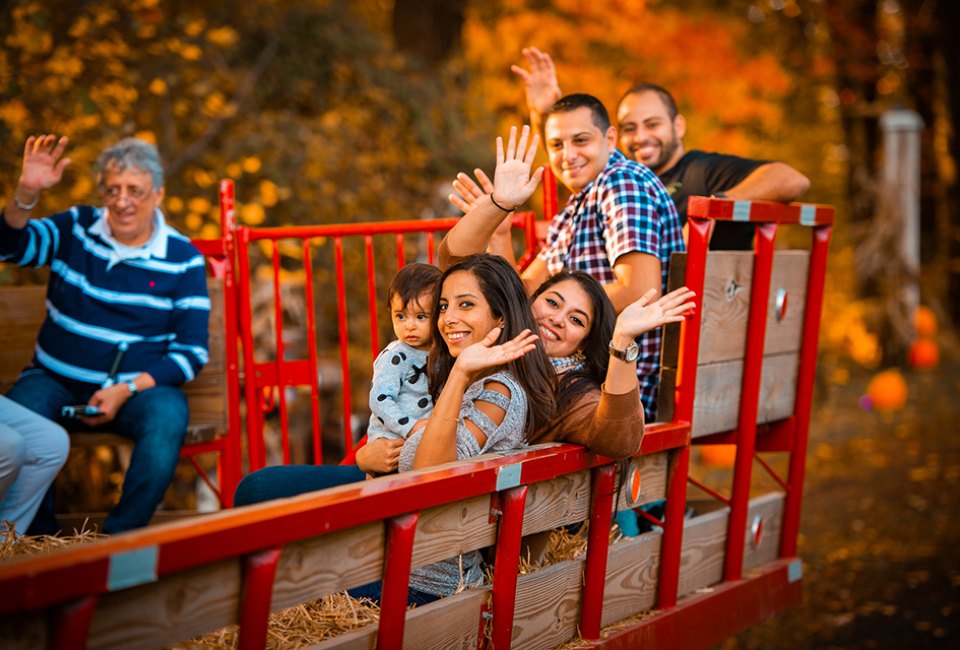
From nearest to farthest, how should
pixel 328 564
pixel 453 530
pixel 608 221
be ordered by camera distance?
pixel 328 564, pixel 453 530, pixel 608 221

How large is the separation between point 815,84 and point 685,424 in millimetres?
14923

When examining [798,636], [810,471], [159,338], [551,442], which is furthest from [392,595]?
[810,471]

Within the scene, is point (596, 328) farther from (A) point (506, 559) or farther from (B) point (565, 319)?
(A) point (506, 559)

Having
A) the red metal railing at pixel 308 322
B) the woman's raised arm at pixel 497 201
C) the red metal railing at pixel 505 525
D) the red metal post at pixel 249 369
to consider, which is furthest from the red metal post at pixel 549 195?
the red metal post at pixel 249 369

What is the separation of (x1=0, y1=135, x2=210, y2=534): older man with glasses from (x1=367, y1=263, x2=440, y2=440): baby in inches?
51.6

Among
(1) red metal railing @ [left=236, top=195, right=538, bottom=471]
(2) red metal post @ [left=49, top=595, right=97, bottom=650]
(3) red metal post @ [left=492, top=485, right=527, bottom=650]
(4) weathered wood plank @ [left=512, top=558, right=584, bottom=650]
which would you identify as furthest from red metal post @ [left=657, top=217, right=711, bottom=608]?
(2) red metal post @ [left=49, top=595, right=97, bottom=650]

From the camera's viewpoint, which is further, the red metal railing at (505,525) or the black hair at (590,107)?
the black hair at (590,107)

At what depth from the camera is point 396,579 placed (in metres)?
2.47

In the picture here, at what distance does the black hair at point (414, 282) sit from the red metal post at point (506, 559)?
Answer: 709 millimetres

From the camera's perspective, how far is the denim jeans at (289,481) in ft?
11.2

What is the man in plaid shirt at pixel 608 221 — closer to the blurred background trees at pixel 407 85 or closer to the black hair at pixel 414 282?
the black hair at pixel 414 282

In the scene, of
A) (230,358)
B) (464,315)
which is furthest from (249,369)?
(464,315)

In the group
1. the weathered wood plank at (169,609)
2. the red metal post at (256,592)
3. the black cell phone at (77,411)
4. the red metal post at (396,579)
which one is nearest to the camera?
the weathered wood plank at (169,609)

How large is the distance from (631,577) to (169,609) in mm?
1773
